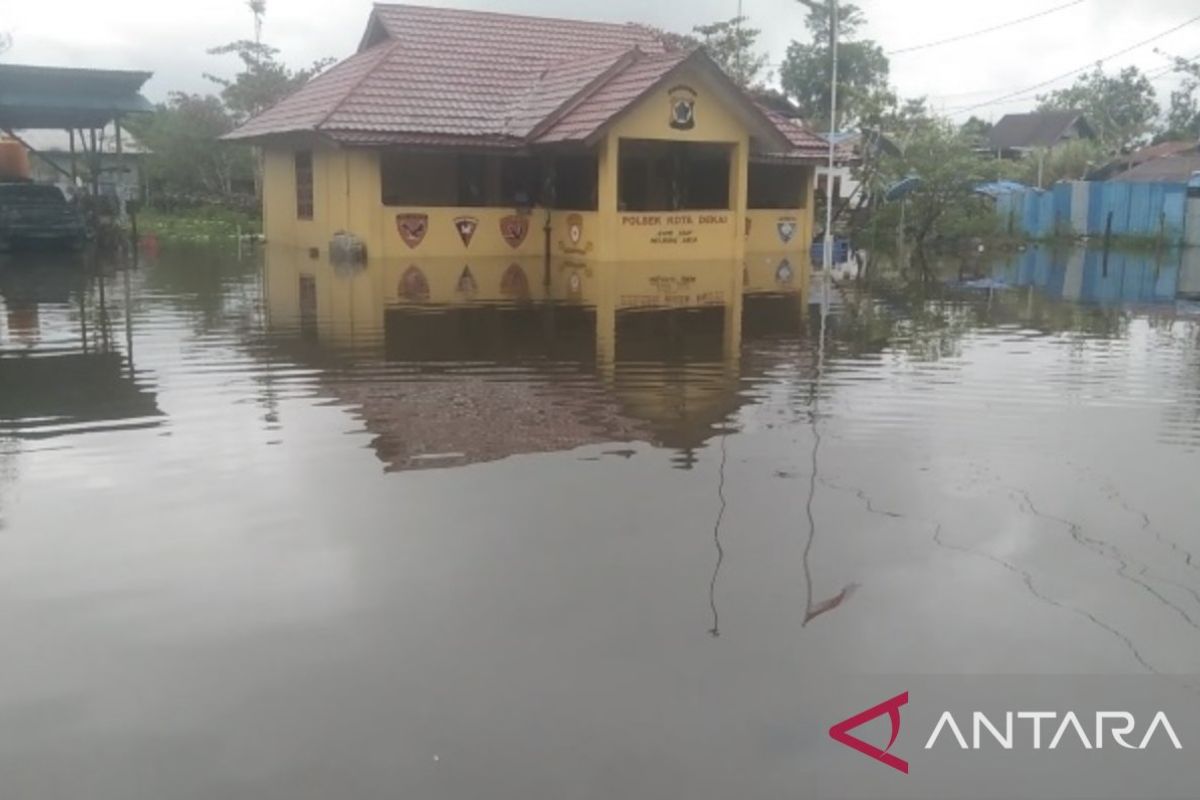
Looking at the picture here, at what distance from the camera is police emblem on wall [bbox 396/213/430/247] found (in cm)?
2294

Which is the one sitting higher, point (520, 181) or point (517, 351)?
point (520, 181)

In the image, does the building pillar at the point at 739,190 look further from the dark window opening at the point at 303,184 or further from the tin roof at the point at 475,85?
the dark window opening at the point at 303,184

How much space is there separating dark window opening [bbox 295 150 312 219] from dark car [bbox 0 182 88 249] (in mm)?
4703

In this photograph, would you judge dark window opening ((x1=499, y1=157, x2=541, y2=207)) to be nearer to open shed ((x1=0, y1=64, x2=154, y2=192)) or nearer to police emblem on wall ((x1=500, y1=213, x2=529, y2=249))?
police emblem on wall ((x1=500, y1=213, x2=529, y2=249))

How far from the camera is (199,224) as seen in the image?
35.9m

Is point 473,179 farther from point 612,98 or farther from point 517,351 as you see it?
point 517,351

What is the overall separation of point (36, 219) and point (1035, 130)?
58.0m

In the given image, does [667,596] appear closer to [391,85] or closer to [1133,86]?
[391,85]

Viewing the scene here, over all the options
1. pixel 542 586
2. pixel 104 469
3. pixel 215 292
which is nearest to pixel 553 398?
pixel 104 469

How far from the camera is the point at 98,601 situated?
506 cm

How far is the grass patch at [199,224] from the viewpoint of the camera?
1286 inches

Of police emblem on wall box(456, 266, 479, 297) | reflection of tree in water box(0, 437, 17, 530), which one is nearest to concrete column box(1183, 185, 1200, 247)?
police emblem on wall box(456, 266, 479, 297)

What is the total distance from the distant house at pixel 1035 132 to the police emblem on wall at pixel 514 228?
4709 centimetres

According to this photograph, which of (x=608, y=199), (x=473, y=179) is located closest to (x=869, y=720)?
(x=608, y=199)
